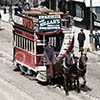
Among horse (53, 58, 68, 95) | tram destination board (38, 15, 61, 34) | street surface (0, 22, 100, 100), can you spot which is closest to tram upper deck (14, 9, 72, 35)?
tram destination board (38, 15, 61, 34)

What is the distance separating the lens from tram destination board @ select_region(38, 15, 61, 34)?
722 inches

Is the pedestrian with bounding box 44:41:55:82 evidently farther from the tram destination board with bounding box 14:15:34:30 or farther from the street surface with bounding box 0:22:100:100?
the tram destination board with bounding box 14:15:34:30

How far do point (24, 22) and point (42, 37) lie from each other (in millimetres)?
1753

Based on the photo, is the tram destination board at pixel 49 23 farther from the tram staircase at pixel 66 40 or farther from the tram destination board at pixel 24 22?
the tram destination board at pixel 24 22

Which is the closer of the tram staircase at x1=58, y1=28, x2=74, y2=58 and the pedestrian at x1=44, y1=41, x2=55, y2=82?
the pedestrian at x1=44, y1=41, x2=55, y2=82

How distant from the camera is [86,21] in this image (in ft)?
124

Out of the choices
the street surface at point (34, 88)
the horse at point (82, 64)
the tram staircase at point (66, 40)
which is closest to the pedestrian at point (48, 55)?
the tram staircase at point (66, 40)

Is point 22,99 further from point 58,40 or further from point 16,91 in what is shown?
point 58,40

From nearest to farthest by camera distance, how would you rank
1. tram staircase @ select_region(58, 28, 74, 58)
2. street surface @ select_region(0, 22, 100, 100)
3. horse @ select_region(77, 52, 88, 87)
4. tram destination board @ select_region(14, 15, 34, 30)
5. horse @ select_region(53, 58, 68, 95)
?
horse @ select_region(77, 52, 88, 87), street surface @ select_region(0, 22, 100, 100), horse @ select_region(53, 58, 68, 95), tram staircase @ select_region(58, 28, 74, 58), tram destination board @ select_region(14, 15, 34, 30)

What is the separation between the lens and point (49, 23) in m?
18.4

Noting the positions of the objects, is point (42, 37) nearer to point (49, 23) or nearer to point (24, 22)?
point (49, 23)

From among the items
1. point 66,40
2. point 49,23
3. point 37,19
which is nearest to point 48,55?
point 66,40

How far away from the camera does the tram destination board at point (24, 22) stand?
18.9 m

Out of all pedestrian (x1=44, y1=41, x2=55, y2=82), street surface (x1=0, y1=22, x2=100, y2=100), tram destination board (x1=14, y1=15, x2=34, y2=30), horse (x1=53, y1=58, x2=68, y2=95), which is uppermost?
tram destination board (x1=14, y1=15, x2=34, y2=30)
